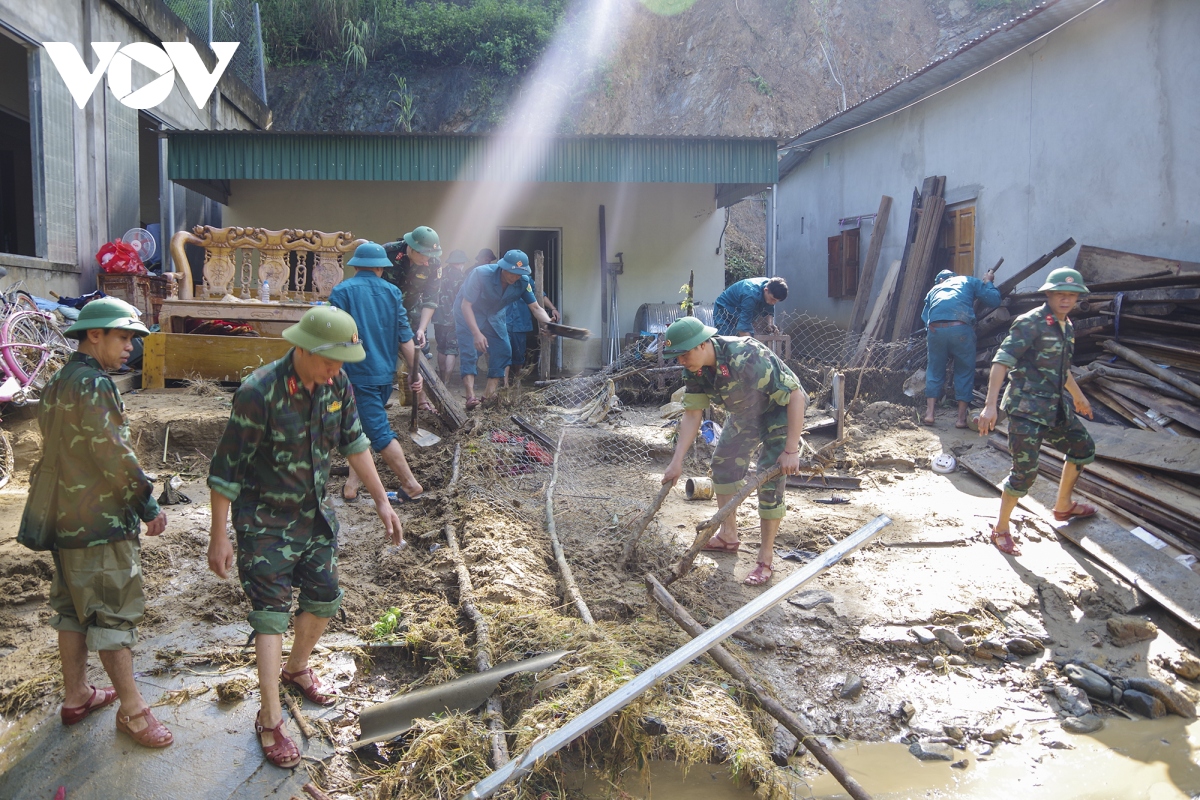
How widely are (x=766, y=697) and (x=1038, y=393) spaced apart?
3289mm

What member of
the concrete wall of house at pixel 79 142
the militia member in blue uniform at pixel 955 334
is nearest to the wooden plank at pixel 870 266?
the militia member in blue uniform at pixel 955 334

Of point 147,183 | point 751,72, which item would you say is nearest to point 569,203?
point 147,183

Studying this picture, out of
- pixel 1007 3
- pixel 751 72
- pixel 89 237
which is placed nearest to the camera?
pixel 89 237

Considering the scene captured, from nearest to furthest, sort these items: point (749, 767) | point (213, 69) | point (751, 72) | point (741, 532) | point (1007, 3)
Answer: point (749, 767) → point (741, 532) → point (213, 69) → point (1007, 3) → point (751, 72)

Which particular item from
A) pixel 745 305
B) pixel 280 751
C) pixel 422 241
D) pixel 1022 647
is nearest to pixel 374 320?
pixel 422 241

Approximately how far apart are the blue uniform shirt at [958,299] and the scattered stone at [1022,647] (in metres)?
5.31

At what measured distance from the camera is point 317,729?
3.02 meters

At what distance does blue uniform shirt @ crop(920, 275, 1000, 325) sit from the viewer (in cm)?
882

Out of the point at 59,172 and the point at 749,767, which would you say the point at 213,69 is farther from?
the point at 749,767

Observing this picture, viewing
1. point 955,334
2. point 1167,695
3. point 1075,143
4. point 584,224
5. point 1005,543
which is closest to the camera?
point 1167,695

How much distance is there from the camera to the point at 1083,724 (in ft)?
11.8

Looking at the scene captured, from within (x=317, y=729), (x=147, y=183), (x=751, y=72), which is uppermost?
(x=751, y=72)

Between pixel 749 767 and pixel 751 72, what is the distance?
24097 mm

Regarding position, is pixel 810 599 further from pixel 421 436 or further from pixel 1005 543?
pixel 421 436
